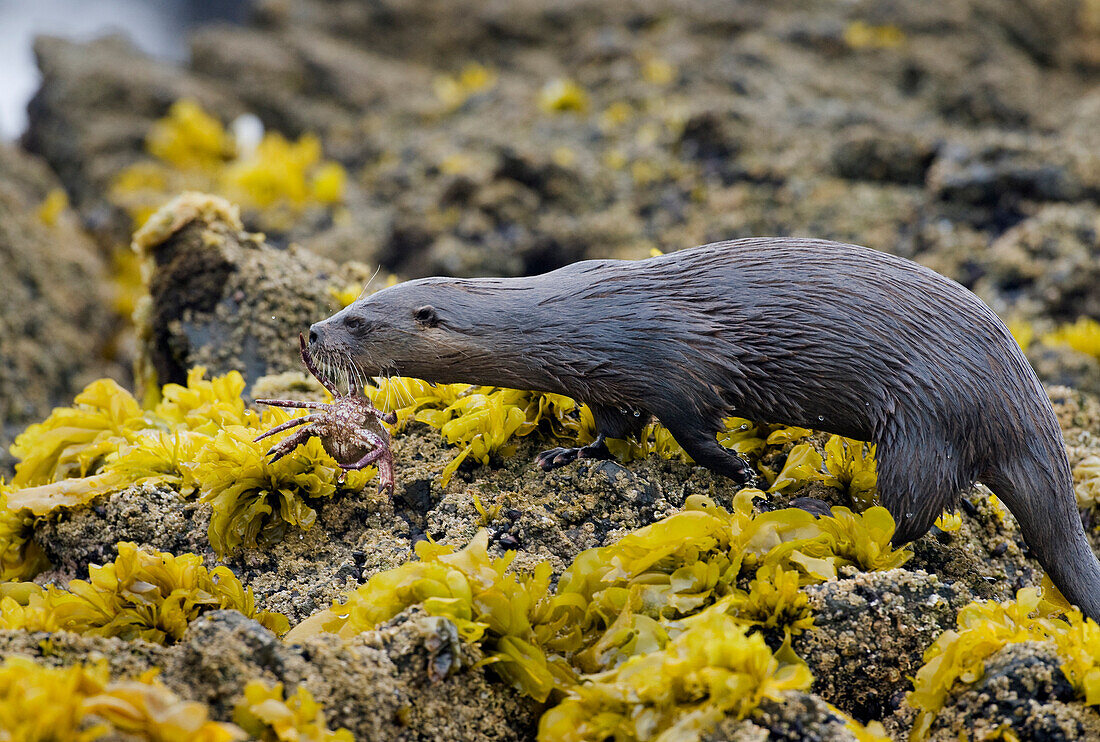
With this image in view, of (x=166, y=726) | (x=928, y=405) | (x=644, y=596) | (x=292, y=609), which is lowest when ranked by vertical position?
(x=292, y=609)

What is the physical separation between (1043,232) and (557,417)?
4.89m

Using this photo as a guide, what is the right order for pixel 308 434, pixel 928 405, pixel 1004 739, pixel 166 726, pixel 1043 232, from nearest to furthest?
1. pixel 166 726
2. pixel 1004 739
3. pixel 928 405
4. pixel 308 434
5. pixel 1043 232

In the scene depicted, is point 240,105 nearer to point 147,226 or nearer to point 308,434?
point 147,226

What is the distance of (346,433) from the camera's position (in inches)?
147

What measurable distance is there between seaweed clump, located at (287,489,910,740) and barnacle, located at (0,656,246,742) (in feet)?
2.42

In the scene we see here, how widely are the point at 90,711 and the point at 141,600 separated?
961mm

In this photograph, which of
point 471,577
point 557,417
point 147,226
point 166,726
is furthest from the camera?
point 147,226

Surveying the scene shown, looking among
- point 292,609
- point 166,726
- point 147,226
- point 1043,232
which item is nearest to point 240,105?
point 147,226

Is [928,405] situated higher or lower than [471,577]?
higher

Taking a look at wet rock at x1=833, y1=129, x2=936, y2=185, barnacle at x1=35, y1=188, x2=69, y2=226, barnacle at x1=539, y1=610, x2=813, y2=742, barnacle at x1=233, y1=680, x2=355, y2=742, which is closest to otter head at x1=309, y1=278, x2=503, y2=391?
barnacle at x1=539, y1=610, x2=813, y2=742

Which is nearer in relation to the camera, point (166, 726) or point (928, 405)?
point (166, 726)

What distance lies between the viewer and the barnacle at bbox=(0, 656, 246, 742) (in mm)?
2076

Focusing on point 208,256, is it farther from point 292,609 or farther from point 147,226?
point 292,609

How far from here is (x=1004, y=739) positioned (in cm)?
264
